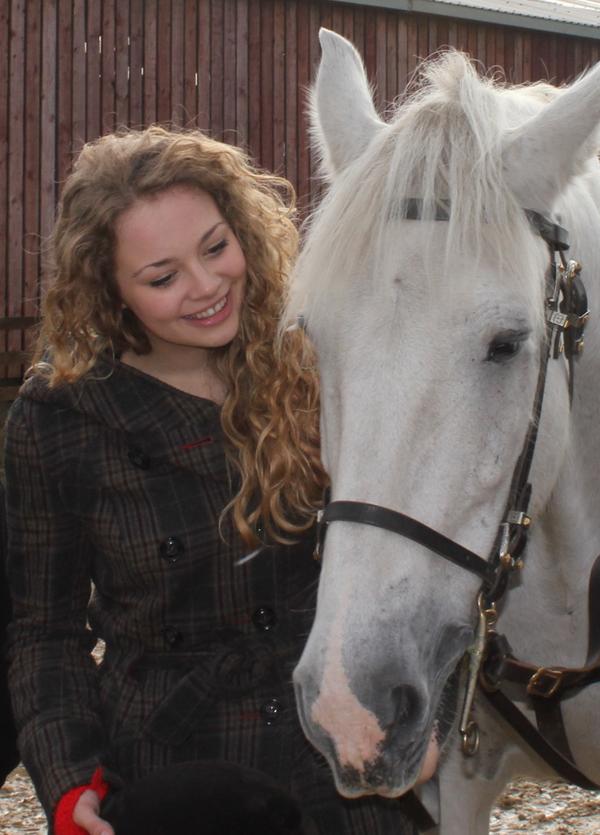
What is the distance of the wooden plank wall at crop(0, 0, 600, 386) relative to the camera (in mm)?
9148

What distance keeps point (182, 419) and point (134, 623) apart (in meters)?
0.46

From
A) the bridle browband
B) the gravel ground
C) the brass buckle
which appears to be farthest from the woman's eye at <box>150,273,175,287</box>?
the gravel ground

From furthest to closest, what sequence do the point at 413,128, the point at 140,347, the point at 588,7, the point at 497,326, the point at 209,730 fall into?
the point at 588,7 → the point at 140,347 → the point at 209,730 → the point at 413,128 → the point at 497,326

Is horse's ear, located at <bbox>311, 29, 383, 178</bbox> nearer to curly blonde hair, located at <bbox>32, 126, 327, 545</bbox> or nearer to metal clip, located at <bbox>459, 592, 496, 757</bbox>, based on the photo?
curly blonde hair, located at <bbox>32, 126, 327, 545</bbox>

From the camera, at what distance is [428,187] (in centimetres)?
188

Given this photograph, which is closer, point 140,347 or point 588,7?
point 140,347

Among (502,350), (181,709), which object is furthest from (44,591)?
(502,350)

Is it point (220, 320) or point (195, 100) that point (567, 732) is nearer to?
point (220, 320)

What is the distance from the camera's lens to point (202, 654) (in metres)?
2.26

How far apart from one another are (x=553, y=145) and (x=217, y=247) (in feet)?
2.55

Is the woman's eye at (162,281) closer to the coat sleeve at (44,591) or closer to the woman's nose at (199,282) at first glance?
the woman's nose at (199,282)

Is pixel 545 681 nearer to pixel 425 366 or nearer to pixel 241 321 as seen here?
pixel 425 366

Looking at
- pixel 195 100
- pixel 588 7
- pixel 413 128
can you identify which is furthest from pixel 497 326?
pixel 588 7

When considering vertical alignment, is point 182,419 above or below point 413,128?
below
